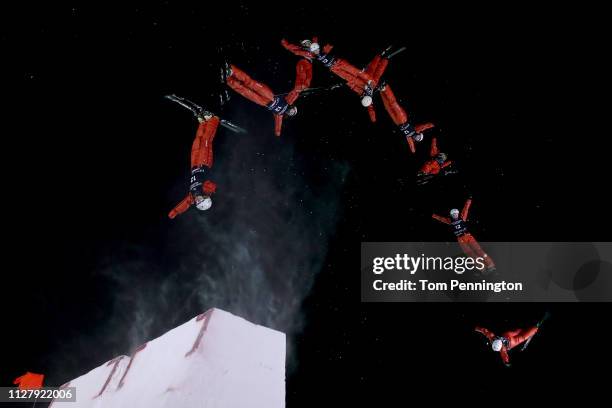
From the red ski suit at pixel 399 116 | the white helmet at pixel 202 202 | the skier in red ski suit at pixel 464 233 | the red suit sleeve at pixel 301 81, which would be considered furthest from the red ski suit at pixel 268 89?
the skier in red ski suit at pixel 464 233

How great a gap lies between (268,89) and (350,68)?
2.51 m

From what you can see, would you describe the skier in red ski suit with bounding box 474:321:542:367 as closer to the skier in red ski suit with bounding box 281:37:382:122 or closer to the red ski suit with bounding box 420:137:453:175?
the red ski suit with bounding box 420:137:453:175

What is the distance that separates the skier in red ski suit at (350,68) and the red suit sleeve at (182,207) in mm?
5100

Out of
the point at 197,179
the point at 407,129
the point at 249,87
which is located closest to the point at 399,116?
the point at 407,129

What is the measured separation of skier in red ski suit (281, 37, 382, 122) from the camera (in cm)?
1207

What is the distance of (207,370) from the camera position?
5.35 m

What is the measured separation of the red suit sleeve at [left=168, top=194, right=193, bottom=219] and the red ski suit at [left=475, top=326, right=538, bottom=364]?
384 inches

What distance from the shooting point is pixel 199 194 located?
38.4 ft

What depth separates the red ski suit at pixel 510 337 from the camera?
524 inches

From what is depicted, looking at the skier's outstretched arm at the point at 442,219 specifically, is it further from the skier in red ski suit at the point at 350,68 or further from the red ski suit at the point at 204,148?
the red ski suit at the point at 204,148

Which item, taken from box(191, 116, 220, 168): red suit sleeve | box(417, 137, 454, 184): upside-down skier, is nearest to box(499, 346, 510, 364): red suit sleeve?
box(417, 137, 454, 184): upside-down skier

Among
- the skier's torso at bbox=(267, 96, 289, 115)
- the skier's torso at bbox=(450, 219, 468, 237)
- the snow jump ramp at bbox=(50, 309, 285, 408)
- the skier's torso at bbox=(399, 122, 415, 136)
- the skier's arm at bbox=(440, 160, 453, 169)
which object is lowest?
the snow jump ramp at bbox=(50, 309, 285, 408)

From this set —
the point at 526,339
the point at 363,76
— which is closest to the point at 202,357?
the point at 363,76

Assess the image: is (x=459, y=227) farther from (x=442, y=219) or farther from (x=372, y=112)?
(x=372, y=112)
